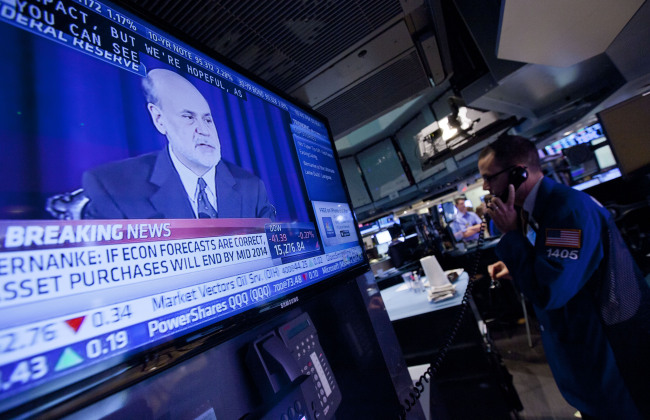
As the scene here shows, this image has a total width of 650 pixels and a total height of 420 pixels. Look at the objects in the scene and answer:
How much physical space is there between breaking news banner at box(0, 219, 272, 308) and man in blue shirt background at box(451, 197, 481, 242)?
225 inches

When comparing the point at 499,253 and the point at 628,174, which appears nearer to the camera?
the point at 499,253

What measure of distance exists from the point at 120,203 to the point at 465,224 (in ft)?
20.9

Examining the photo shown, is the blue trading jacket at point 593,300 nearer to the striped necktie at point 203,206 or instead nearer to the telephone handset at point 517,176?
the telephone handset at point 517,176

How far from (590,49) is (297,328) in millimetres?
3438

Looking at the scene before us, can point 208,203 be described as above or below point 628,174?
above

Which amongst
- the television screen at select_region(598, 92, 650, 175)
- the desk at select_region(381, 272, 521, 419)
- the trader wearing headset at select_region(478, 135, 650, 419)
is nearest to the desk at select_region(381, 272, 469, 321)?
the desk at select_region(381, 272, 521, 419)

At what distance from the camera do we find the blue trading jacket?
1314 millimetres

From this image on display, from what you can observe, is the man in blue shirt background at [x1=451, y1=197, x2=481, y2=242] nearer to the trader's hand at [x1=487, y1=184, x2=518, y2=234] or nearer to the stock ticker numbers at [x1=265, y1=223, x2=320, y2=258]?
the trader's hand at [x1=487, y1=184, x2=518, y2=234]

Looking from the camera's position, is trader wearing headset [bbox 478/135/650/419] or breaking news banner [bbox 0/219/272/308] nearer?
breaking news banner [bbox 0/219/272/308]

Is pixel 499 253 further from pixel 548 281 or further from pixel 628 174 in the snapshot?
pixel 628 174

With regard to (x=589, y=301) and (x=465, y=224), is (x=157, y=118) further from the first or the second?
(x=465, y=224)

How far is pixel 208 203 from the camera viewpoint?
0.73 meters

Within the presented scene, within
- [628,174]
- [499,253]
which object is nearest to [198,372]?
[499,253]

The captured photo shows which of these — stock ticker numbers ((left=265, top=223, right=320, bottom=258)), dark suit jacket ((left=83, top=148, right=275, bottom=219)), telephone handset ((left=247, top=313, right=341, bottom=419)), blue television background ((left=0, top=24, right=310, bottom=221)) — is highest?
blue television background ((left=0, top=24, right=310, bottom=221))
